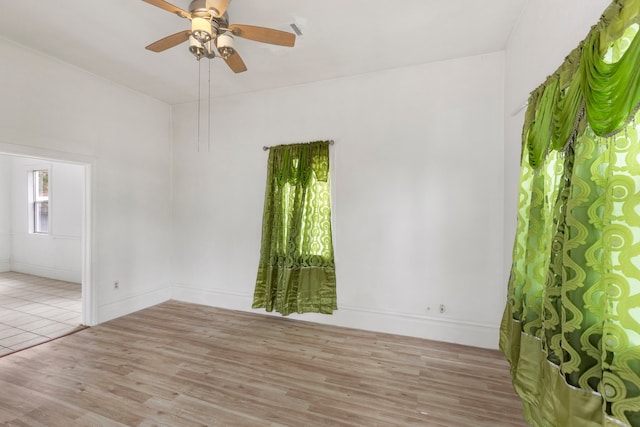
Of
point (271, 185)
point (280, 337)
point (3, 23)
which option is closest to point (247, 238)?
point (271, 185)

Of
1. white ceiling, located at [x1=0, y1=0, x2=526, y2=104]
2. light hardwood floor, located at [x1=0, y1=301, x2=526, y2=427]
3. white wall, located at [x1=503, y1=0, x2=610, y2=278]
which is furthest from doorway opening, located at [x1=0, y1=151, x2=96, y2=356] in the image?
white wall, located at [x1=503, y1=0, x2=610, y2=278]

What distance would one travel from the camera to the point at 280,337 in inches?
119

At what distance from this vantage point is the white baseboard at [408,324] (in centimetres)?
278

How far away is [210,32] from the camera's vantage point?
5.93ft

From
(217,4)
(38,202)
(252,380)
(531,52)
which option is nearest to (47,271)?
(38,202)

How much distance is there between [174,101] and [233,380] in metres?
3.88

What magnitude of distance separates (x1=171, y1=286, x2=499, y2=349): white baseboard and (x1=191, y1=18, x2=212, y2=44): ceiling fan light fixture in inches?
115

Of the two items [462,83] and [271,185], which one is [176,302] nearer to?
[271,185]

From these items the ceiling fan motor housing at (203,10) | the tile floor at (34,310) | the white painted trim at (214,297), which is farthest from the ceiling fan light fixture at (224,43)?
the tile floor at (34,310)

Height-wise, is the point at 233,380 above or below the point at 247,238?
below

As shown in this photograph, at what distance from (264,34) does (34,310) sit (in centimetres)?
468

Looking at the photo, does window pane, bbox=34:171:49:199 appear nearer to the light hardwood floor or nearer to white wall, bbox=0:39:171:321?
white wall, bbox=0:39:171:321

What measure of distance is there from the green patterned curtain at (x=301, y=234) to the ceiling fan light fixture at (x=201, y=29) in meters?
1.67

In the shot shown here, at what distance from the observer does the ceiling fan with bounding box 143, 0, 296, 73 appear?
1.73 m
